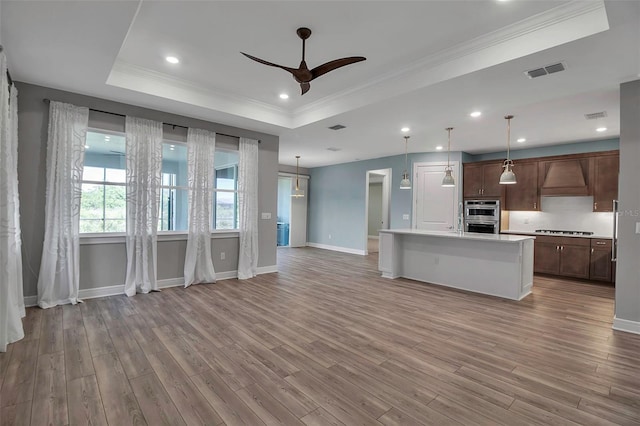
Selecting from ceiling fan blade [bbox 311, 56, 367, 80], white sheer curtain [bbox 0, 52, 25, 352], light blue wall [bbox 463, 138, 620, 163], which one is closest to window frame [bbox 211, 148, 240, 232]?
white sheer curtain [bbox 0, 52, 25, 352]

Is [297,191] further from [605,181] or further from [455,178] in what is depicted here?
[605,181]

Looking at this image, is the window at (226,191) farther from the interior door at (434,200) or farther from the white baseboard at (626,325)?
the white baseboard at (626,325)

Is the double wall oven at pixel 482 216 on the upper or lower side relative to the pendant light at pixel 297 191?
lower

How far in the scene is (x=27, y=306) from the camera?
12.3ft

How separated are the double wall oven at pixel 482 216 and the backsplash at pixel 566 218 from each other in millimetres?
702

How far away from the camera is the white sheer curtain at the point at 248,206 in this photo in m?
5.60

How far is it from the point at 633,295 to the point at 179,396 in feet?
15.0

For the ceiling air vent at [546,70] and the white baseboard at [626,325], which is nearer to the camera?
the ceiling air vent at [546,70]

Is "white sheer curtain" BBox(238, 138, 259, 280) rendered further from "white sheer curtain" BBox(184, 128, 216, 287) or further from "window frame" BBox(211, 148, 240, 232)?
"white sheer curtain" BBox(184, 128, 216, 287)

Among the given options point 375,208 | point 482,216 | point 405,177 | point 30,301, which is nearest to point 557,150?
point 482,216

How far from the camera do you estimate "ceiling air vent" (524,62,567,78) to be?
3.07 meters

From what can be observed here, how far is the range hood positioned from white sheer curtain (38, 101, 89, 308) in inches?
328

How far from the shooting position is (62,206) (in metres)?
3.92

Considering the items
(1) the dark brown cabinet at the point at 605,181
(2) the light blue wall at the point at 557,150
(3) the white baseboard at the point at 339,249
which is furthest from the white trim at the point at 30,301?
(1) the dark brown cabinet at the point at 605,181
